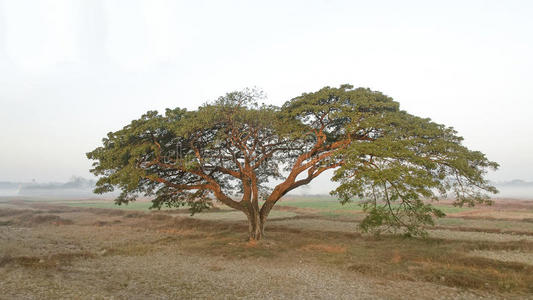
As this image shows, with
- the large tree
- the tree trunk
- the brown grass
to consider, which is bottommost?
the brown grass

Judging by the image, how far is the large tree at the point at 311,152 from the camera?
13.8 m

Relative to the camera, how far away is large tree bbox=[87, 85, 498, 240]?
45.3ft

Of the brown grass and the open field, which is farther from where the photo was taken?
the brown grass

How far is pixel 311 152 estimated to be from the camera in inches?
736

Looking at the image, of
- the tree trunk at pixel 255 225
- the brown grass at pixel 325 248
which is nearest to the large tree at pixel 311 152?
the tree trunk at pixel 255 225

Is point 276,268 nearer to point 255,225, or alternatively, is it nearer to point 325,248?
point 325,248

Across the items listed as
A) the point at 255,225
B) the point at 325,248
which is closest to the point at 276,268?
the point at 325,248

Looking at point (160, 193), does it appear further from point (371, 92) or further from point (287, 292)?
point (371, 92)

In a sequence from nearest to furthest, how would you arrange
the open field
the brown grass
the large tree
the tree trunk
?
the open field
the large tree
the brown grass
the tree trunk

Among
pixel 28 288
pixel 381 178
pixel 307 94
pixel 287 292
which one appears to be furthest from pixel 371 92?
pixel 28 288

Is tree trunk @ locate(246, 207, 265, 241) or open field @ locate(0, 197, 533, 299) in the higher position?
tree trunk @ locate(246, 207, 265, 241)

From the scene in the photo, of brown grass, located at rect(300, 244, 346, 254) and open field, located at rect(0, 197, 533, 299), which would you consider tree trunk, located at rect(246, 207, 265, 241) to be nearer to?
open field, located at rect(0, 197, 533, 299)

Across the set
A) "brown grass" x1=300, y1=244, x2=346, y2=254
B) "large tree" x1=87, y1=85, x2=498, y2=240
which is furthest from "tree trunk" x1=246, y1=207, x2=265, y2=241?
"brown grass" x1=300, y1=244, x2=346, y2=254

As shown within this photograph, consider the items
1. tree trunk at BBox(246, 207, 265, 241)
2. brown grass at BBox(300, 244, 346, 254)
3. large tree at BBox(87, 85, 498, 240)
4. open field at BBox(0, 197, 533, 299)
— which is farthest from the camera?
tree trunk at BBox(246, 207, 265, 241)
